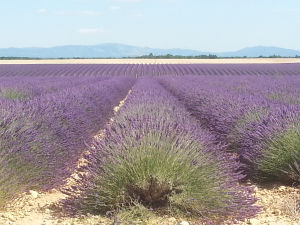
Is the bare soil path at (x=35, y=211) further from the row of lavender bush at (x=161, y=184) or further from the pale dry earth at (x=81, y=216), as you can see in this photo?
the row of lavender bush at (x=161, y=184)

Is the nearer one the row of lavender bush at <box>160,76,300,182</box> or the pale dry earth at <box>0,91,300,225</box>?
the pale dry earth at <box>0,91,300,225</box>

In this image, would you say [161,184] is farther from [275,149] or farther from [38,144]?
[275,149]

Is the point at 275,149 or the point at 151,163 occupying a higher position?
the point at 151,163

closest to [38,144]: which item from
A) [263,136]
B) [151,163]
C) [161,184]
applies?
[151,163]

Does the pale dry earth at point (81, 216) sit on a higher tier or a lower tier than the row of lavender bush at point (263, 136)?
lower

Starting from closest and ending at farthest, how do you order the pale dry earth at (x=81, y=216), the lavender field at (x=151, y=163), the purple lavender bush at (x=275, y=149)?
the pale dry earth at (x=81, y=216), the lavender field at (x=151, y=163), the purple lavender bush at (x=275, y=149)

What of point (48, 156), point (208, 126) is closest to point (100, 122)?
point (208, 126)

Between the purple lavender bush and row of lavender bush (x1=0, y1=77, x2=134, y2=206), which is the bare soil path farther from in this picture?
the purple lavender bush

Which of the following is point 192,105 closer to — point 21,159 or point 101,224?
point 21,159

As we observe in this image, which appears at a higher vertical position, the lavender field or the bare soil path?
the lavender field

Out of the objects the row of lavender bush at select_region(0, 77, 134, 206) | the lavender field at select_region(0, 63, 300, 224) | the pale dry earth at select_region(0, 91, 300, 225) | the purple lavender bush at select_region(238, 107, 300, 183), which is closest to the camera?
the pale dry earth at select_region(0, 91, 300, 225)

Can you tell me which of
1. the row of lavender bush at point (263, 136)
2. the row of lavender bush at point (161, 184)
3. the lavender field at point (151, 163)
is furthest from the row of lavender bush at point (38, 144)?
the row of lavender bush at point (263, 136)

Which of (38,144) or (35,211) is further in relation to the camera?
(38,144)

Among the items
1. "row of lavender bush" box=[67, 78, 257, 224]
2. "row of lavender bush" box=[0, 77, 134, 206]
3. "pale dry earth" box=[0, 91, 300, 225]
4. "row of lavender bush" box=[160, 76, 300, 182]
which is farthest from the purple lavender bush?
"row of lavender bush" box=[0, 77, 134, 206]
